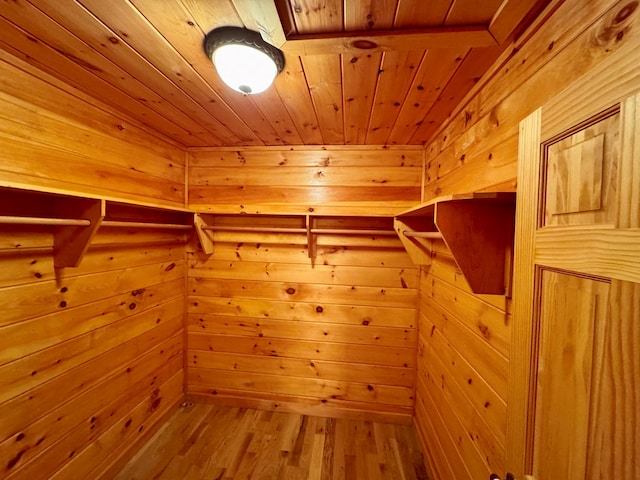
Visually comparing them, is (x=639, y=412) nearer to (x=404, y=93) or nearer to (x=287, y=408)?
(x=404, y=93)

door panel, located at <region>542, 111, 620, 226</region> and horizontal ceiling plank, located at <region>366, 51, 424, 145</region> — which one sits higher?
horizontal ceiling plank, located at <region>366, 51, 424, 145</region>

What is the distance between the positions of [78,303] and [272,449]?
1552mm

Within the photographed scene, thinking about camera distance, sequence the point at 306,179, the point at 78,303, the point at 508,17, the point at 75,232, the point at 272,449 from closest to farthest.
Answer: the point at 508,17 → the point at 75,232 → the point at 78,303 → the point at 272,449 → the point at 306,179

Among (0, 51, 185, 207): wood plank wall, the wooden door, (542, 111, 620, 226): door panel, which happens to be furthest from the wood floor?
(542, 111, 620, 226): door panel

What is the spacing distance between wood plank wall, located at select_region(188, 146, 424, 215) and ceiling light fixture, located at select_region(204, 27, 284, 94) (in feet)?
3.25

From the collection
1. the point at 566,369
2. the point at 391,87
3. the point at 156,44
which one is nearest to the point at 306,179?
the point at 391,87

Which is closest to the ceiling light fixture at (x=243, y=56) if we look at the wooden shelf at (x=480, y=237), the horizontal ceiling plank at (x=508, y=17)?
the horizontal ceiling plank at (x=508, y=17)

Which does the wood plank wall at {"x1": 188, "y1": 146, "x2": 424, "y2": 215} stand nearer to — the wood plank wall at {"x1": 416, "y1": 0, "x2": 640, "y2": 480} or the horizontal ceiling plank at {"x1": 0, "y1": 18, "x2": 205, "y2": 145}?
the wood plank wall at {"x1": 416, "y1": 0, "x2": 640, "y2": 480}

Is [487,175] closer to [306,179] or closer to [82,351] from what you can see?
[306,179]

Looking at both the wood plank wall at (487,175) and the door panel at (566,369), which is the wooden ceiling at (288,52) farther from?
the door panel at (566,369)

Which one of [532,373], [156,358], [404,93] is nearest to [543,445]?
[532,373]

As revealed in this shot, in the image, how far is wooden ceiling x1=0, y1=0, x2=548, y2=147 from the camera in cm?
78

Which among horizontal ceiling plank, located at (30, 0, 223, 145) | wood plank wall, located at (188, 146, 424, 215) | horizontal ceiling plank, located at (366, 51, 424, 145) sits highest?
horizontal ceiling plank, located at (366, 51, 424, 145)

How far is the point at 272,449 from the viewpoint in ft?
5.75
